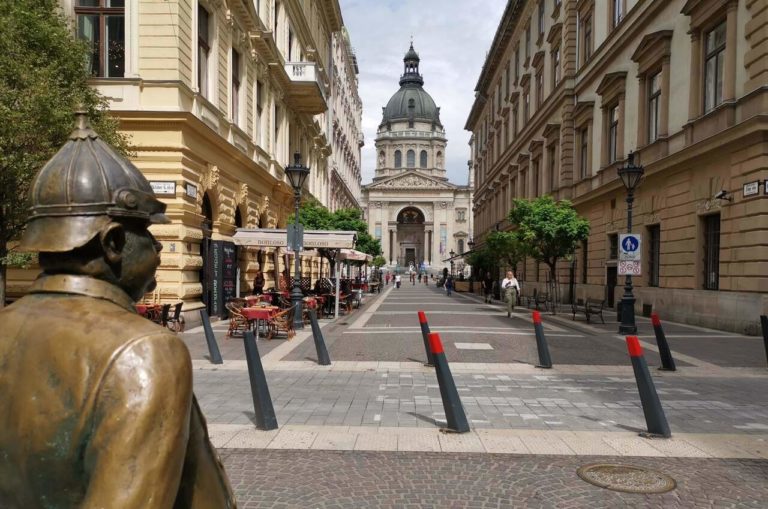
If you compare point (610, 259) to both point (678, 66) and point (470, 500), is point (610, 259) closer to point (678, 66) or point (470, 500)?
point (678, 66)

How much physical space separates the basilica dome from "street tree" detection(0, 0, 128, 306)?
112 meters

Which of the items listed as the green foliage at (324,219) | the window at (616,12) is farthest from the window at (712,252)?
the green foliage at (324,219)

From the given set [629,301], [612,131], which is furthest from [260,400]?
[612,131]

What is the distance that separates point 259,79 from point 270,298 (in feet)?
30.0

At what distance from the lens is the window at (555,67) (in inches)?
1229

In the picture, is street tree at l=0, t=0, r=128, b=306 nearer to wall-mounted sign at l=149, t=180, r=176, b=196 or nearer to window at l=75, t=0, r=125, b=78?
wall-mounted sign at l=149, t=180, r=176, b=196

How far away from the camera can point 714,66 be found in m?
16.8

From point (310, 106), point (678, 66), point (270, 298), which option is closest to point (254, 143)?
point (270, 298)

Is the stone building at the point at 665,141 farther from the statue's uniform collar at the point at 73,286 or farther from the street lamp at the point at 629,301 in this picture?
the statue's uniform collar at the point at 73,286

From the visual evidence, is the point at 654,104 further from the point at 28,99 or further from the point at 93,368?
the point at 93,368

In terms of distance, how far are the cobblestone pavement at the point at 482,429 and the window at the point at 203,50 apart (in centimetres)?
858

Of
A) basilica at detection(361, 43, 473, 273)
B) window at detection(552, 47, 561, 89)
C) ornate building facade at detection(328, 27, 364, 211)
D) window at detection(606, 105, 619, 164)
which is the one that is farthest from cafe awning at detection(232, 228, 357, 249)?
basilica at detection(361, 43, 473, 273)

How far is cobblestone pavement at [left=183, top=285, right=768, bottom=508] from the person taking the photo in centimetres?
412

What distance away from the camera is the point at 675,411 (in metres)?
6.58
